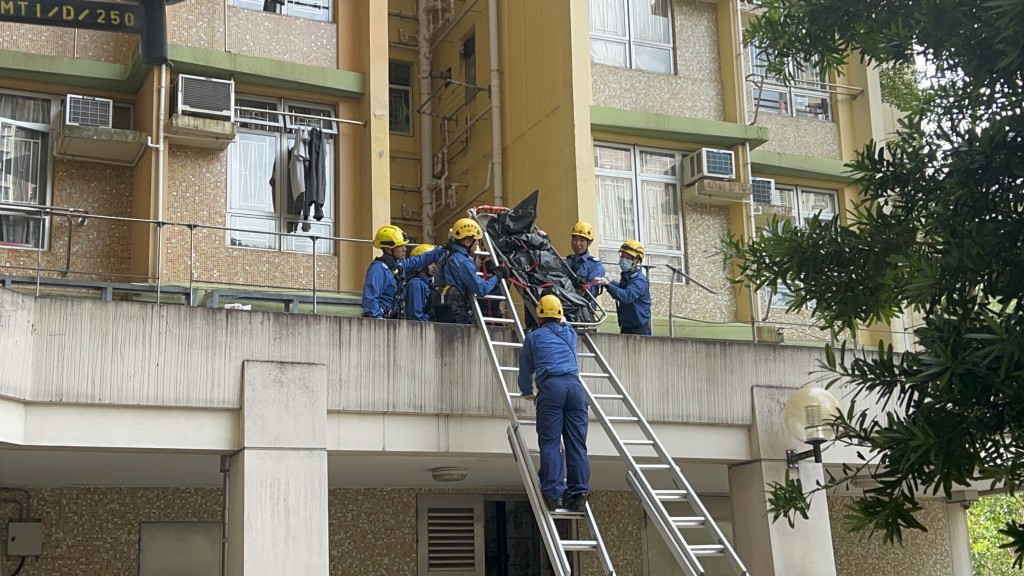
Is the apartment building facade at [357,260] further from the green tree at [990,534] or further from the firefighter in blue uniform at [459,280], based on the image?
the green tree at [990,534]

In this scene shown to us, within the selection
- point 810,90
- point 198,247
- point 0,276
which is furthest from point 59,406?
point 810,90

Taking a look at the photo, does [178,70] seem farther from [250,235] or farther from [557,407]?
[557,407]

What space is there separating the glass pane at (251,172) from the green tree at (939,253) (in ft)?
30.6

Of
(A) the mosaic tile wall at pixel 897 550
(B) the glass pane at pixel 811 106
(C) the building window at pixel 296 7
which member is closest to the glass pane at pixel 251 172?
(C) the building window at pixel 296 7

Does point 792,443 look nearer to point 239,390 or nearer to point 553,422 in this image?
point 553,422

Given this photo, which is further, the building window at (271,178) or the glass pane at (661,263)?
the glass pane at (661,263)

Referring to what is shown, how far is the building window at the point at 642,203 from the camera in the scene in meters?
17.5

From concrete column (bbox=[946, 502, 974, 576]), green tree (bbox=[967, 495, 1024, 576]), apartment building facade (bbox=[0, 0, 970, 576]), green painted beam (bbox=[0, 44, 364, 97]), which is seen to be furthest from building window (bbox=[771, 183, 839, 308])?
green painted beam (bbox=[0, 44, 364, 97])

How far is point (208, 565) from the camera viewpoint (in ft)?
44.6

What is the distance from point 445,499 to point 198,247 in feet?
13.2

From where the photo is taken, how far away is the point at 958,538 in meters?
17.6

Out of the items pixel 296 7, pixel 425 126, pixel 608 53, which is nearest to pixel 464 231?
pixel 296 7

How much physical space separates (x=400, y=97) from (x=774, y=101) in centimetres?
590

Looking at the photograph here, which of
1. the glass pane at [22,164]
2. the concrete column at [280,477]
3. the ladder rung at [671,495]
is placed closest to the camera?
the ladder rung at [671,495]
